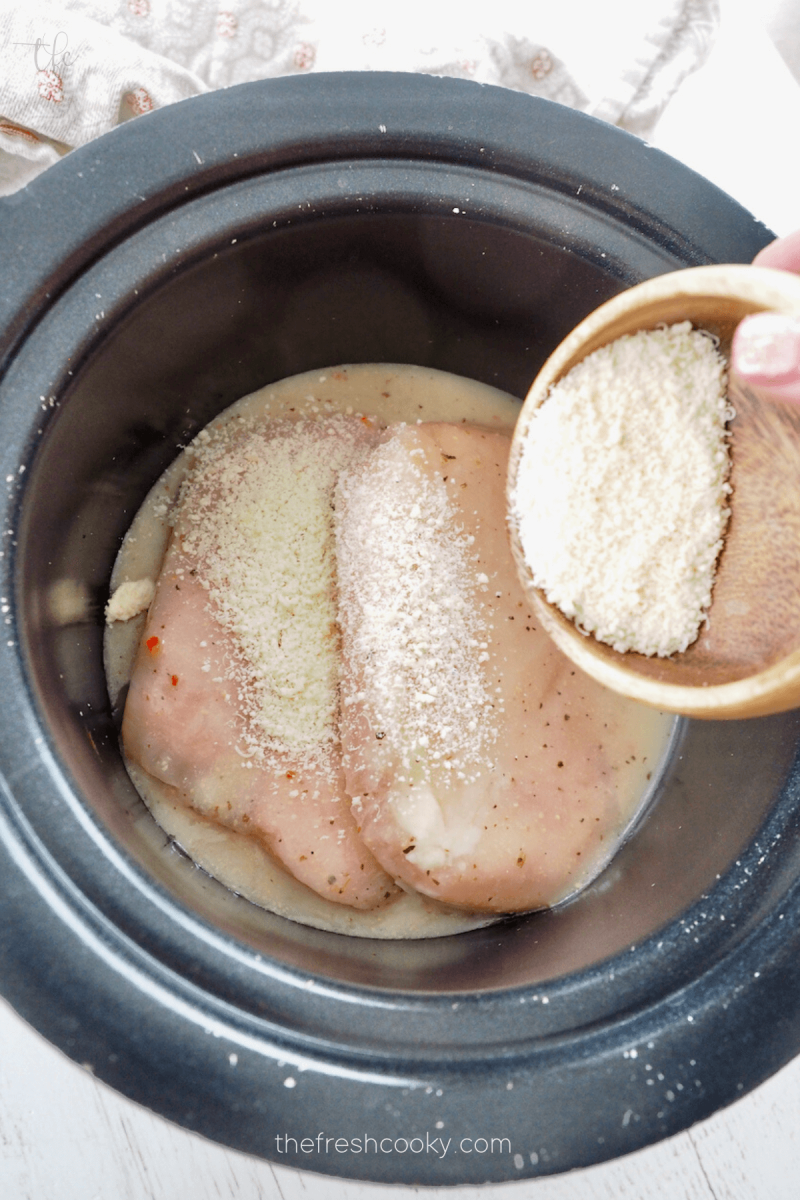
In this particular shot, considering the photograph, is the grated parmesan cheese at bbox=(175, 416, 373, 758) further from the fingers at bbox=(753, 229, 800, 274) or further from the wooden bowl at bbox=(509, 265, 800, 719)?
the fingers at bbox=(753, 229, 800, 274)

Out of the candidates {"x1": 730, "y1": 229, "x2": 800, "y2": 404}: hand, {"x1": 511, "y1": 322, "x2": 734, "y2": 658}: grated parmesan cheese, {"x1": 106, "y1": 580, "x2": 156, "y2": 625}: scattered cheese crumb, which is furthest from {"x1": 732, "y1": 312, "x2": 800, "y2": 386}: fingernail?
{"x1": 106, "y1": 580, "x2": 156, "y2": 625}: scattered cheese crumb

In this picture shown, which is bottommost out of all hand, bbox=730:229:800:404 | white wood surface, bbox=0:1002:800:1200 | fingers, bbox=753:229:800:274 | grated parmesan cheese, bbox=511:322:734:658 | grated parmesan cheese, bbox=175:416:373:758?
white wood surface, bbox=0:1002:800:1200

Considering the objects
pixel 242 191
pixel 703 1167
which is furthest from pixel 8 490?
pixel 703 1167

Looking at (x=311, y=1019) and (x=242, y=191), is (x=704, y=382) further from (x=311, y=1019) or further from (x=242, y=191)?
(x=311, y=1019)

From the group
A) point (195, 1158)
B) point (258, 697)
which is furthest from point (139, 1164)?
point (258, 697)

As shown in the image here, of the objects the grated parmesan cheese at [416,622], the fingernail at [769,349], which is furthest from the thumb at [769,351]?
the grated parmesan cheese at [416,622]
